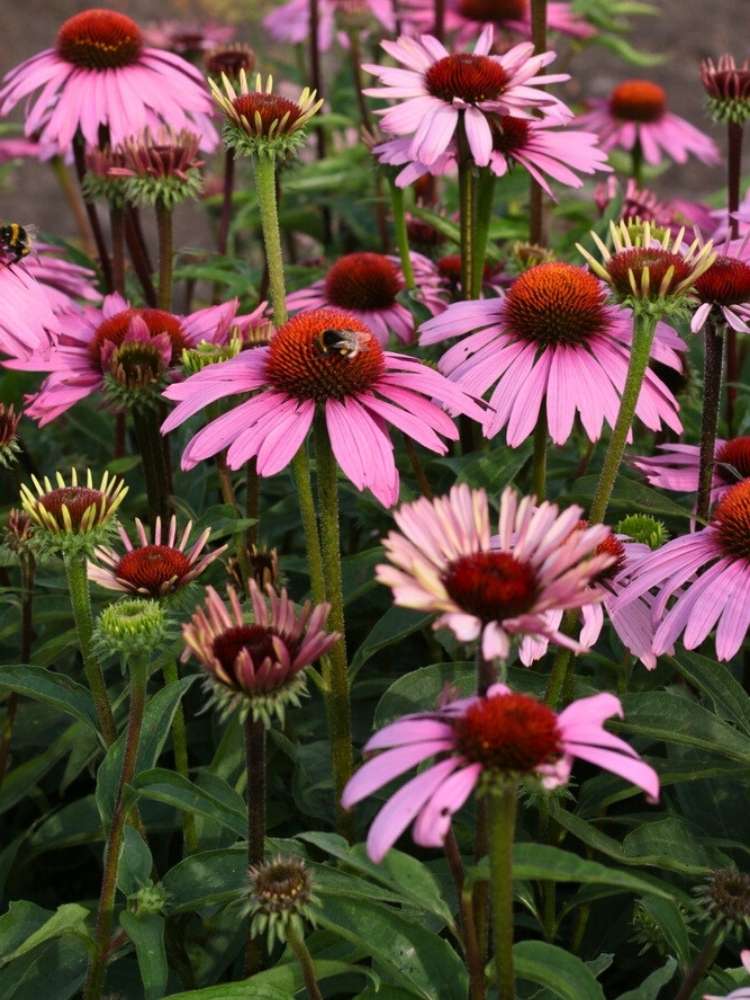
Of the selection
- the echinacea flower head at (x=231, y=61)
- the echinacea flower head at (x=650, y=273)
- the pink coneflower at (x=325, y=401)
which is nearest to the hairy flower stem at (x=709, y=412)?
the echinacea flower head at (x=650, y=273)

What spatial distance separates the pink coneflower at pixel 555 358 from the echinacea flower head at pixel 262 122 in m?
0.32

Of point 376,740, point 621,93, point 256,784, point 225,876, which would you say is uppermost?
point 621,93

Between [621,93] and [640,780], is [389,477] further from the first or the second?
[621,93]

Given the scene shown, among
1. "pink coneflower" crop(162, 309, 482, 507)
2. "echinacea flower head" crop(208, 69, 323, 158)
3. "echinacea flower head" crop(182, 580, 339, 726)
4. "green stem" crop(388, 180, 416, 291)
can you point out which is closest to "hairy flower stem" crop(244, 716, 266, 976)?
"echinacea flower head" crop(182, 580, 339, 726)

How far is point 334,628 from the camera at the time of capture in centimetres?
138

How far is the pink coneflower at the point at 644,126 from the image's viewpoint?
10.2 ft

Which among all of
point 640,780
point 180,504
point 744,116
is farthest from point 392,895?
point 744,116

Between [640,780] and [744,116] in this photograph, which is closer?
[640,780]

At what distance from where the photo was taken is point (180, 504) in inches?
67.1

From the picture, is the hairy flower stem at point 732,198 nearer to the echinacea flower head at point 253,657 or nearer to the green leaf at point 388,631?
the green leaf at point 388,631

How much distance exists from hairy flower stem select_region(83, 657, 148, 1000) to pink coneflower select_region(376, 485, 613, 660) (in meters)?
0.33

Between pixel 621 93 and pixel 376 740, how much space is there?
98.0 inches

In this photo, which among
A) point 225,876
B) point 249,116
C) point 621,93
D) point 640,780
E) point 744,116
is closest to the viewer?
point 640,780

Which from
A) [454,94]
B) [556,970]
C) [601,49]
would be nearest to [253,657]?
[556,970]
